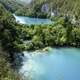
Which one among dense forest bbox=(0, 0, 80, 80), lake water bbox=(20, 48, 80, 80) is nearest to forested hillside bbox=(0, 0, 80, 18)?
dense forest bbox=(0, 0, 80, 80)

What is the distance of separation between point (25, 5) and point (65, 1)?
30219mm

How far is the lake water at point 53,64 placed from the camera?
1329 inches

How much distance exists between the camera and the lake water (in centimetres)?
3375

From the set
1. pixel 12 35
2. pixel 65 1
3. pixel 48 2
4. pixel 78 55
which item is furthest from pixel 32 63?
pixel 48 2

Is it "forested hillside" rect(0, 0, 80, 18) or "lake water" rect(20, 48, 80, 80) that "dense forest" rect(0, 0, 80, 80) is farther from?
"forested hillside" rect(0, 0, 80, 18)

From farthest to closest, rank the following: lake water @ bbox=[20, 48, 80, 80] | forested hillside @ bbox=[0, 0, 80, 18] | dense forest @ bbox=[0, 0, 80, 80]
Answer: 1. forested hillside @ bbox=[0, 0, 80, 18]
2. dense forest @ bbox=[0, 0, 80, 80]
3. lake water @ bbox=[20, 48, 80, 80]

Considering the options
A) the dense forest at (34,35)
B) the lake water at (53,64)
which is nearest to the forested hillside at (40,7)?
the dense forest at (34,35)

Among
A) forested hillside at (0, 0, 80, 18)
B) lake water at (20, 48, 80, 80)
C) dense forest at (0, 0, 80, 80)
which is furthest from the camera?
forested hillside at (0, 0, 80, 18)

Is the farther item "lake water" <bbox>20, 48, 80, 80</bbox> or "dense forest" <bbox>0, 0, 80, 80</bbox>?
"dense forest" <bbox>0, 0, 80, 80</bbox>

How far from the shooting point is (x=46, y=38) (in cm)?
5466

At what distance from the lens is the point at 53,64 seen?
40.5m

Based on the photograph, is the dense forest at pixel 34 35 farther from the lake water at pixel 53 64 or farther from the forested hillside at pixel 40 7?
the forested hillside at pixel 40 7

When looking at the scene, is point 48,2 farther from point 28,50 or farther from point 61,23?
point 28,50

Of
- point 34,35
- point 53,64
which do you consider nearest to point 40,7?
Result: point 34,35
